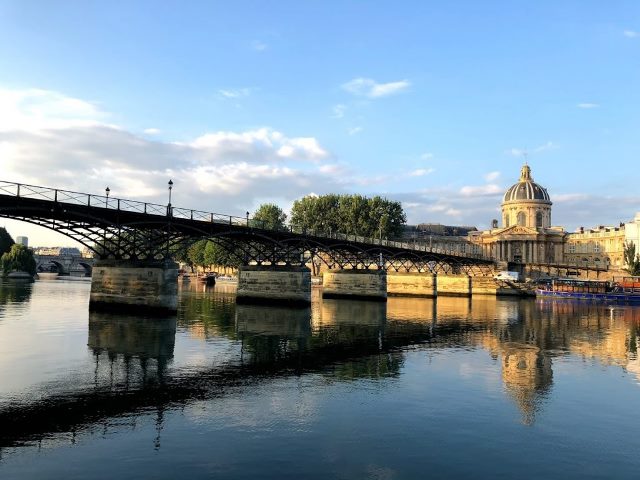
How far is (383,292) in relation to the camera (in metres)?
91.7

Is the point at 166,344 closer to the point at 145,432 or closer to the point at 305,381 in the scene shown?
the point at 305,381

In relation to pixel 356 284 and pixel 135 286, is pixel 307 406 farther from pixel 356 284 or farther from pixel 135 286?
pixel 356 284

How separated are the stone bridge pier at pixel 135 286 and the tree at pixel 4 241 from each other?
4011 inches

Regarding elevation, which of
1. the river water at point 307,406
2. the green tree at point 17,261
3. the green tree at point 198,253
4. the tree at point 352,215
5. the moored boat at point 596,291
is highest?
the tree at point 352,215

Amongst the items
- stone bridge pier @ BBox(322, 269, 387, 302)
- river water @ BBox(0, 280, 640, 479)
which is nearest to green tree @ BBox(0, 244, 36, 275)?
stone bridge pier @ BBox(322, 269, 387, 302)

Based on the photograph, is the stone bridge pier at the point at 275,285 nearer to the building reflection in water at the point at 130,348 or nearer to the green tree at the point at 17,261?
the building reflection in water at the point at 130,348

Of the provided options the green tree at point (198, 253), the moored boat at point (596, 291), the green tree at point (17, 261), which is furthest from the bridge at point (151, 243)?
the green tree at point (198, 253)

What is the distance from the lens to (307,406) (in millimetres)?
20672

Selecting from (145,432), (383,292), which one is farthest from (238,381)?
(383,292)

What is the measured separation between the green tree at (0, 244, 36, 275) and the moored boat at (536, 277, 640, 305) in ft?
402

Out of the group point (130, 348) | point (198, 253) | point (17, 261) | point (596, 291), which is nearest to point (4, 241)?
point (17, 261)

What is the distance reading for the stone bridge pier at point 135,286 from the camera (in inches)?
1988

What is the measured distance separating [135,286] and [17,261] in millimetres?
94429

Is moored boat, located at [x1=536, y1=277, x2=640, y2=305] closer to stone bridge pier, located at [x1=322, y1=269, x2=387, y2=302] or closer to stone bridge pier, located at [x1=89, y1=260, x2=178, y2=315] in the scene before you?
stone bridge pier, located at [x1=322, y1=269, x2=387, y2=302]
